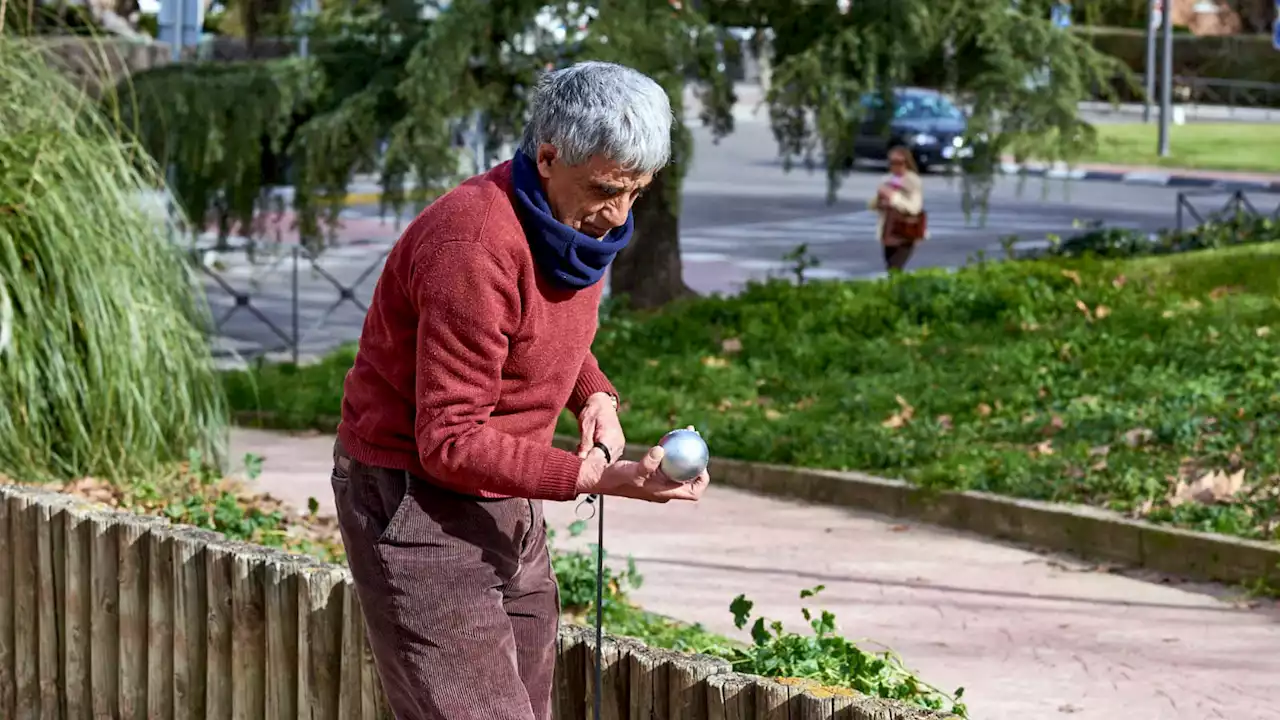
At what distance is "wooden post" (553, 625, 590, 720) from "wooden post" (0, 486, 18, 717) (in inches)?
77.2

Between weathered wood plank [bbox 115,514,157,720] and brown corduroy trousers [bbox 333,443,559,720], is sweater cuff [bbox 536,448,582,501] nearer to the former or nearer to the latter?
brown corduroy trousers [bbox 333,443,559,720]

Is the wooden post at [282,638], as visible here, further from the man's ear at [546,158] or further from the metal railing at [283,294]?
the metal railing at [283,294]

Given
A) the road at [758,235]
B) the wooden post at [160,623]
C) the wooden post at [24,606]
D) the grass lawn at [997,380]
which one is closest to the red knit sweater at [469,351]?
the wooden post at [160,623]

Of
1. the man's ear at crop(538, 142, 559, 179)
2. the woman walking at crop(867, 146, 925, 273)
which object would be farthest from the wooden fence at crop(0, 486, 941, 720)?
the woman walking at crop(867, 146, 925, 273)

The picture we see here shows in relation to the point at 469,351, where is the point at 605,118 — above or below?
above

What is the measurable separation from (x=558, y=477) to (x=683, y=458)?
21cm

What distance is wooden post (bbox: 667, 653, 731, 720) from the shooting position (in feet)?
12.4

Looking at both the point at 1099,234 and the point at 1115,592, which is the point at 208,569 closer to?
the point at 1115,592

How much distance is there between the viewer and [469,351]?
3.06 meters

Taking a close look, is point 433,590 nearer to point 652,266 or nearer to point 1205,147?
point 652,266

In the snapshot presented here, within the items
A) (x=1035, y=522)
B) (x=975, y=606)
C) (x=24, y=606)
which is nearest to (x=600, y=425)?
(x=24, y=606)

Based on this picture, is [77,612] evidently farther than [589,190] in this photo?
Yes

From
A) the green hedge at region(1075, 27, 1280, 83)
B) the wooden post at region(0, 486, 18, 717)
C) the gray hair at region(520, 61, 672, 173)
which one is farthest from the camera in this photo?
the green hedge at region(1075, 27, 1280, 83)

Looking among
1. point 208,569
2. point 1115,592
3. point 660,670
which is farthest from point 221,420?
point 660,670
